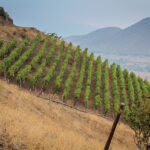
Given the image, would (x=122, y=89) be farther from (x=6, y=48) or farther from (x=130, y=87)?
(x=6, y=48)

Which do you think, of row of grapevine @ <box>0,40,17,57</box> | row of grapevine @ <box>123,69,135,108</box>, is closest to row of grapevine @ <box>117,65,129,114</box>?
row of grapevine @ <box>123,69,135,108</box>

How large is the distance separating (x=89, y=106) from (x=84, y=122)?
1168cm

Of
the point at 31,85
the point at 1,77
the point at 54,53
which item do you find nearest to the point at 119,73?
the point at 54,53

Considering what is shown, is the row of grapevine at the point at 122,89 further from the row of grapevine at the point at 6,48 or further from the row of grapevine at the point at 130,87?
the row of grapevine at the point at 6,48

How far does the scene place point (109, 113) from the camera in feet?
118

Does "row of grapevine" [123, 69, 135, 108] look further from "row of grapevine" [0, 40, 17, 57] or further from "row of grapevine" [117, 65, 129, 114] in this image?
"row of grapevine" [0, 40, 17, 57]

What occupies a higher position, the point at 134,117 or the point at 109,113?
the point at 134,117

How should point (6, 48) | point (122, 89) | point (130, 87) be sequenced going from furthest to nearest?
point (130, 87) → point (122, 89) → point (6, 48)

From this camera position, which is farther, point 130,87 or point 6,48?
point 130,87

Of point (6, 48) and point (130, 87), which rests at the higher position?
point (6, 48)

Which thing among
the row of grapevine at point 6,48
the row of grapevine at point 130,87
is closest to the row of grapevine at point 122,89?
the row of grapevine at point 130,87

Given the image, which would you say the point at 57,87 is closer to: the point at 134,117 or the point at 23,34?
the point at 134,117

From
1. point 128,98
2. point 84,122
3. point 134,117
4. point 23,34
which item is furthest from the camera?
point 23,34

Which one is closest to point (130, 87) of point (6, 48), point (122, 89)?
point (122, 89)
